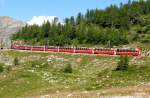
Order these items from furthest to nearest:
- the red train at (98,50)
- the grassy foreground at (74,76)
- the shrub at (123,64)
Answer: the red train at (98,50), the shrub at (123,64), the grassy foreground at (74,76)

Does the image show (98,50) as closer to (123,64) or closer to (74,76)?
(123,64)

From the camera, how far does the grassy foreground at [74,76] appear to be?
56031mm

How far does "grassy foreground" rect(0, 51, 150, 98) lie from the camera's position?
56031 millimetres

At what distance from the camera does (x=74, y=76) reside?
7038 cm

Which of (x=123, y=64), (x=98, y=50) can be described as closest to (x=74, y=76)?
(x=123, y=64)

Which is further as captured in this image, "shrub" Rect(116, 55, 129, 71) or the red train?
the red train

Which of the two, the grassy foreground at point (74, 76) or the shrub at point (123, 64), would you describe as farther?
the shrub at point (123, 64)

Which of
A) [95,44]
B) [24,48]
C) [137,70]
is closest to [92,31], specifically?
[95,44]

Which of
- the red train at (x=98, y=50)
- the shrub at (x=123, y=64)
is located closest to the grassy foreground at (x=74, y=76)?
the shrub at (x=123, y=64)

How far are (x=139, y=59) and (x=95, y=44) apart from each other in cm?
8803

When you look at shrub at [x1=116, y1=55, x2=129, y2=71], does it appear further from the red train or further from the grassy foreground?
the red train

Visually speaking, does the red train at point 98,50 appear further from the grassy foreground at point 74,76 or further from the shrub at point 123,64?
the shrub at point 123,64

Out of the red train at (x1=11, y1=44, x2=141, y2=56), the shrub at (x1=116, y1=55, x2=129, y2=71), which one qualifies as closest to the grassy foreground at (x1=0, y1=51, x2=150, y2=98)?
the shrub at (x1=116, y1=55, x2=129, y2=71)

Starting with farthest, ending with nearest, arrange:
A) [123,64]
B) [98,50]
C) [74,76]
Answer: [98,50], [123,64], [74,76]
